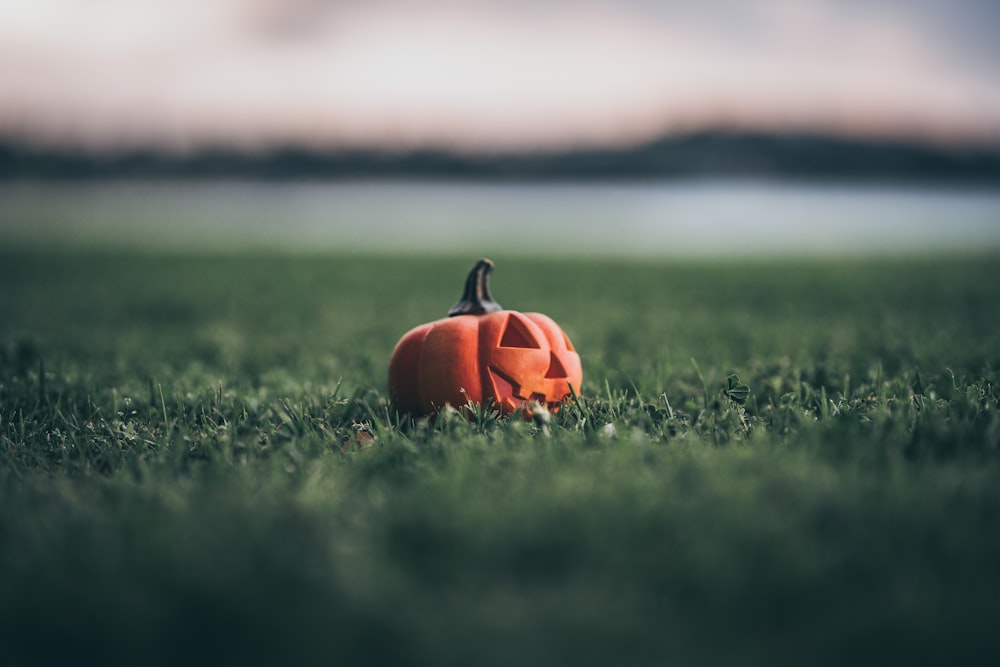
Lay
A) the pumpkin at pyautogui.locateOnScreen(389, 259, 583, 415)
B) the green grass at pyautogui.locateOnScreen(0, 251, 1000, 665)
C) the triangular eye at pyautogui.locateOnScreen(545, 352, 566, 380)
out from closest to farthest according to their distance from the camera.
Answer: the green grass at pyautogui.locateOnScreen(0, 251, 1000, 665), the pumpkin at pyautogui.locateOnScreen(389, 259, 583, 415), the triangular eye at pyautogui.locateOnScreen(545, 352, 566, 380)

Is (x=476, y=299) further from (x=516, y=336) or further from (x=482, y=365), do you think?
(x=482, y=365)

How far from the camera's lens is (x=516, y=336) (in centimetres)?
291

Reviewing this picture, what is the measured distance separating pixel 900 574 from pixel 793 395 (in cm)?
170

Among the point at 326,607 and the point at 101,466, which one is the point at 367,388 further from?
the point at 326,607

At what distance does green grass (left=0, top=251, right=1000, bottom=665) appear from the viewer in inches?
51.5

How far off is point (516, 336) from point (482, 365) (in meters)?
0.22

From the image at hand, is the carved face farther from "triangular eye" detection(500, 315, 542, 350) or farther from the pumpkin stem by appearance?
the pumpkin stem

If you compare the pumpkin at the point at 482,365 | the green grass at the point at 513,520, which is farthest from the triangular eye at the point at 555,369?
the green grass at the point at 513,520

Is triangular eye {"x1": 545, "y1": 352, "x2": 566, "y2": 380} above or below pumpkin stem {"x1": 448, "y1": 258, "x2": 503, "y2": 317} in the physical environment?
below

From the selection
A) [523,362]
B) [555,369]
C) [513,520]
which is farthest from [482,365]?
[513,520]

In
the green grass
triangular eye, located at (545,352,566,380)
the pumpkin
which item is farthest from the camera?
triangular eye, located at (545,352,566,380)

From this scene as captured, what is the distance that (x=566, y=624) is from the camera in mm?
1323

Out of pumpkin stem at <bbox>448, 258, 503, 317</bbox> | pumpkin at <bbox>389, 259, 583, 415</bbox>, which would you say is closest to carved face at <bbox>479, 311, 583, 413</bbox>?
pumpkin at <bbox>389, 259, 583, 415</bbox>

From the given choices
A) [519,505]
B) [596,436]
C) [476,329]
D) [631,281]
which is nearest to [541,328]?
[476,329]
